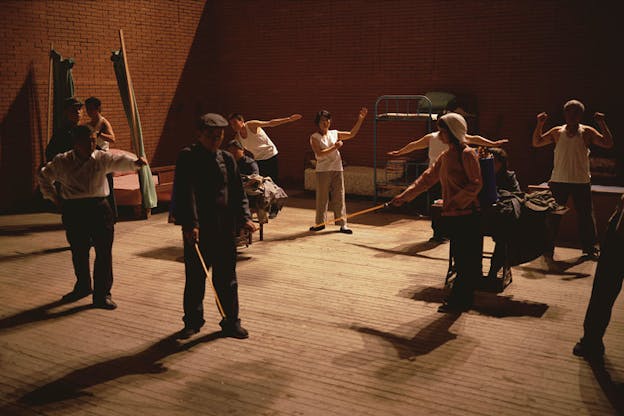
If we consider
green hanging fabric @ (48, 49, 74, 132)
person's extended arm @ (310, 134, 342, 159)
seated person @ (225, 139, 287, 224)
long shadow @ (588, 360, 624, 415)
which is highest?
green hanging fabric @ (48, 49, 74, 132)

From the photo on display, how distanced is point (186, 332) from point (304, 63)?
883cm

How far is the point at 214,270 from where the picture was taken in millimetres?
5105

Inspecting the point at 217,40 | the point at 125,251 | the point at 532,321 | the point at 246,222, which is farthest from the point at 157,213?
the point at 532,321

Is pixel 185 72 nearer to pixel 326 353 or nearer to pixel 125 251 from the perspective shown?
pixel 125 251

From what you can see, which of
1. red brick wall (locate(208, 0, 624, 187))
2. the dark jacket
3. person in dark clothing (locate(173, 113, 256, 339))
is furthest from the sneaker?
the dark jacket

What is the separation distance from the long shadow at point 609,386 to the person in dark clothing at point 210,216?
2.69 meters

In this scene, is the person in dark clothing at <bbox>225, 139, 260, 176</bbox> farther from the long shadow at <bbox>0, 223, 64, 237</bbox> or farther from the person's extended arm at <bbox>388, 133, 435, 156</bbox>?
the long shadow at <bbox>0, 223, 64, 237</bbox>

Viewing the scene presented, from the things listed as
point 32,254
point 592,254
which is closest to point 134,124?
point 32,254

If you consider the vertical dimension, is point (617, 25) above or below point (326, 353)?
above

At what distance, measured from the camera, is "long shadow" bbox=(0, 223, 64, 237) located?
925cm

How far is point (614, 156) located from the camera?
9930mm

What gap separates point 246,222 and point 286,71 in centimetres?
865

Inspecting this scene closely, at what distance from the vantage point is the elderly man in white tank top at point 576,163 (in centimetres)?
756

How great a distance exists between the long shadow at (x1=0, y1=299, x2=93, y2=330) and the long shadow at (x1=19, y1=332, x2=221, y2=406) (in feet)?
4.11
